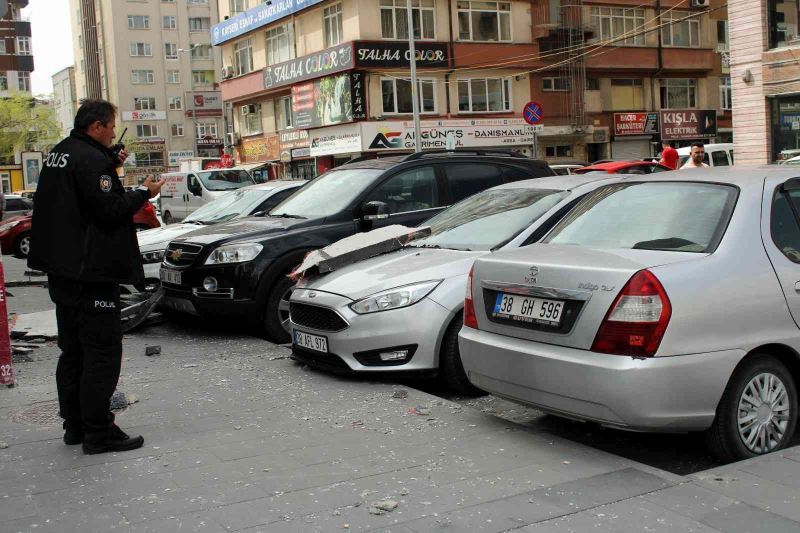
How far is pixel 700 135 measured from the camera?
47625 millimetres

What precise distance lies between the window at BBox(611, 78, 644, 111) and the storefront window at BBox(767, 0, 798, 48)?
26.2m

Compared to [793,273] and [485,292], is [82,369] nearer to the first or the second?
[485,292]

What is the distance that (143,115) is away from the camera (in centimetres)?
8444

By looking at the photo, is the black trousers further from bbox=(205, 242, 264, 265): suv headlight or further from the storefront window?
the storefront window

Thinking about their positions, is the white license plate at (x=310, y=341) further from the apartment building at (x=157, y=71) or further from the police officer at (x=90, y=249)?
the apartment building at (x=157, y=71)

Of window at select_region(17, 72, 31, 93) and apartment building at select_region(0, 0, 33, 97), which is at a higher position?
apartment building at select_region(0, 0, 33, 97)

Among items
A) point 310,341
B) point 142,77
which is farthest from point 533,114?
point 142,77

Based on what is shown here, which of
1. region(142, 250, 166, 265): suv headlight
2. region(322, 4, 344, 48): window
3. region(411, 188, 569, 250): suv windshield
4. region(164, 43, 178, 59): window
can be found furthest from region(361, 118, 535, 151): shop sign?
region(164, 43, 178, 59): window

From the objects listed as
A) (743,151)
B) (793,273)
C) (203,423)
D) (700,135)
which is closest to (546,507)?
(793,273)

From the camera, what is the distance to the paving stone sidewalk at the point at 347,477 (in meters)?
3.95

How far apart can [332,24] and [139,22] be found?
48.0m

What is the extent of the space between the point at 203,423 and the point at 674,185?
3306 mm

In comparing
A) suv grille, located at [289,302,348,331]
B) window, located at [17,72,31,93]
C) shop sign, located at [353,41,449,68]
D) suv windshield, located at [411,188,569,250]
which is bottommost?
suv grille, located at [289,302,348,331]

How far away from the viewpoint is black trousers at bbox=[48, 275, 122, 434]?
4.97 metres
